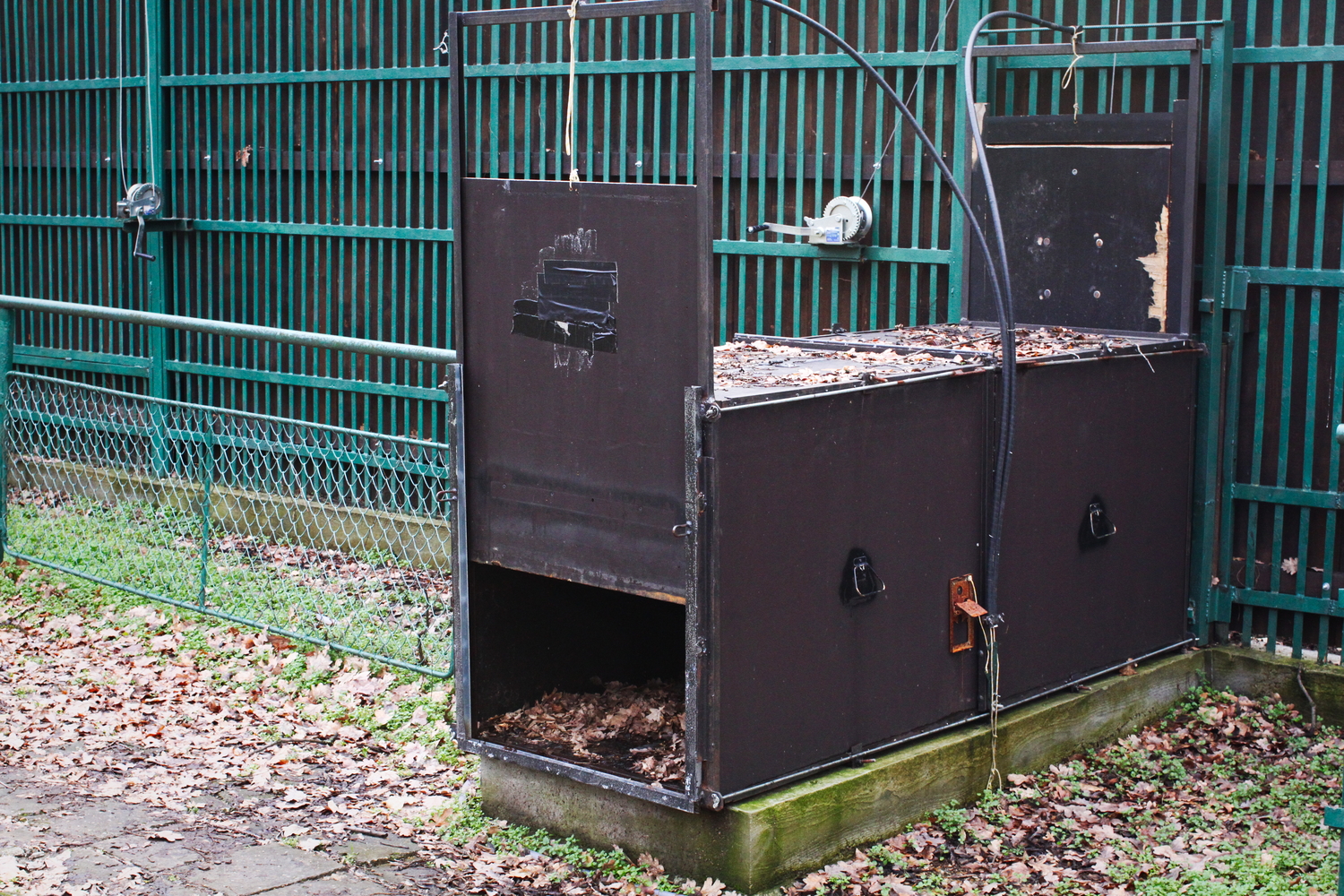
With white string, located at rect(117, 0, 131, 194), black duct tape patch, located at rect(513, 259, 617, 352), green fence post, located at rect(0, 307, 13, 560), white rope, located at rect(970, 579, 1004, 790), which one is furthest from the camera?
white string, located at rect(117, 0, 131, 194)

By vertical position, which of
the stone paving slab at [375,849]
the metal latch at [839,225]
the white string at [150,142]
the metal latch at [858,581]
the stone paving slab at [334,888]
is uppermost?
the white string at [150,142]

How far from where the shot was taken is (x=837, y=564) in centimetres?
539

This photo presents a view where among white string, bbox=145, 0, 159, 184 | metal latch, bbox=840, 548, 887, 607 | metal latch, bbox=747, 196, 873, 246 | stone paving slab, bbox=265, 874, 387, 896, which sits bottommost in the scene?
stone paving slab, bbox=265, 874, 387, 896

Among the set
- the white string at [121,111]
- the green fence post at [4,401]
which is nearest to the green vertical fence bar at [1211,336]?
the green fence post at [4,401]

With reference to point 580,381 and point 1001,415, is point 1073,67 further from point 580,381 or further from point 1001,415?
point 580,381

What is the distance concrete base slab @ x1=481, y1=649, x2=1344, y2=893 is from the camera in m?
5.24

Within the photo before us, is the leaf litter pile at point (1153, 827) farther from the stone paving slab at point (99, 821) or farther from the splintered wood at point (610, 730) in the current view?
the stone paving slab at point (99, 821)

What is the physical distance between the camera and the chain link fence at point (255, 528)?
8125mm

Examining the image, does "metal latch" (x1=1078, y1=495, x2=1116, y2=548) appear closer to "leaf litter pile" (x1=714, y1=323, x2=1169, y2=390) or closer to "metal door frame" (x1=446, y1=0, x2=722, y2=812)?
"leaf litter pile" (x1=714, y1=323, x2=1169, y2=390)

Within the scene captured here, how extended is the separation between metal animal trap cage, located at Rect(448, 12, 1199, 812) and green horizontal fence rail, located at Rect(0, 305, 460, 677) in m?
1.25

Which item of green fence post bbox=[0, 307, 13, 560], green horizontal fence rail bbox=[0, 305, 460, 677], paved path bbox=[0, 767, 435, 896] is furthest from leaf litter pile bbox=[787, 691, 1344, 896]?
green fence post bbox=[0, 307, 13, 560]

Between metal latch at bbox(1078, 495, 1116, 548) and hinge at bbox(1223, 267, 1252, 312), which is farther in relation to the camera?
hinge at bbox(1223, 267, 1252, 312)

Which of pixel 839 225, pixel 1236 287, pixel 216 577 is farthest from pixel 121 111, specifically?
pixel 1236 287

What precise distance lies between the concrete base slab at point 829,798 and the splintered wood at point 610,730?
0.11 metres
